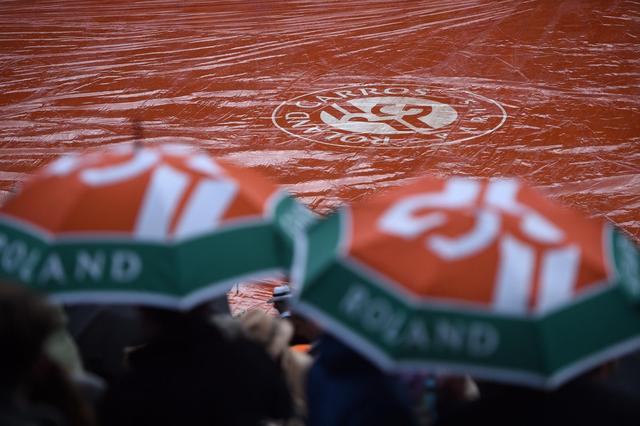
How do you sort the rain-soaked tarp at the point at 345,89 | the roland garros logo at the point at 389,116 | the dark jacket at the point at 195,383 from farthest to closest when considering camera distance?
the roland garros logo at the point at 389,116, the rain-soaked tarp at the point at 345,89, the dark jacket at the point at 195,383

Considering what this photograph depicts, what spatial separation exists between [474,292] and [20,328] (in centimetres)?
89

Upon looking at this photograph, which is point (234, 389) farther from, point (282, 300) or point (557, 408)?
point (282, 300)

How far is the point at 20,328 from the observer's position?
1.67 meters

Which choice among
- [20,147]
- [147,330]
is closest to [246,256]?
[147,330]

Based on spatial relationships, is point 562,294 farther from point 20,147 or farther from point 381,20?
point 381,20

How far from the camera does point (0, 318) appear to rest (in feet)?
5.38

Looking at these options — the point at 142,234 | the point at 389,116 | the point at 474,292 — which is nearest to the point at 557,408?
the point at 474,292

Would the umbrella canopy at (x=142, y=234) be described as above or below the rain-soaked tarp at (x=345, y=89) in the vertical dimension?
above

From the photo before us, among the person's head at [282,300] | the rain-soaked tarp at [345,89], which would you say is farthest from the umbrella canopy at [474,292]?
the rain-soaked tarp at [345,89]

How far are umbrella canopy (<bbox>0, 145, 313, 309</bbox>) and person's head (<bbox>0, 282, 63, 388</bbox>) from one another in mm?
412

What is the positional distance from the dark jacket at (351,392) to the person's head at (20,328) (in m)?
0.67

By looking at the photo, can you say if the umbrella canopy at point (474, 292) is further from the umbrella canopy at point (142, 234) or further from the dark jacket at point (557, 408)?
the umbrella canopy at point (142, 234)

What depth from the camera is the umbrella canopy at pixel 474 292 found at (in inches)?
74.9

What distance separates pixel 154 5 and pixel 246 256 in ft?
30.5
